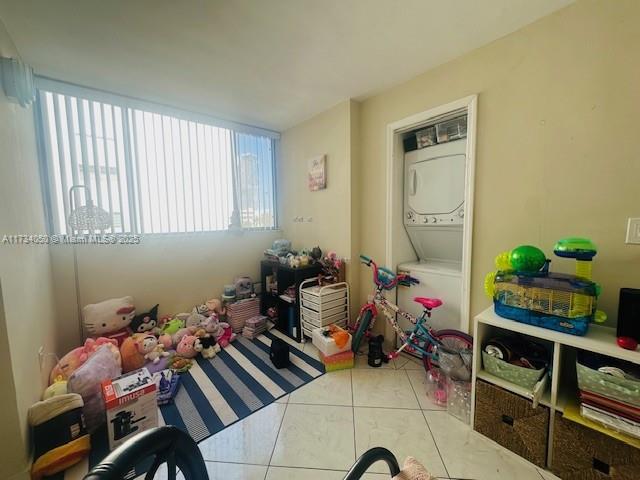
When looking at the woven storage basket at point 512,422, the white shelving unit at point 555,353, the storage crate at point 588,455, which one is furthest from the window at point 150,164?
the storage crate at point 588,455

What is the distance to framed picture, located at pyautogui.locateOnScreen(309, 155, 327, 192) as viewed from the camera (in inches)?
96.7

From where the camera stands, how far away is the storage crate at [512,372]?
3.95 feet

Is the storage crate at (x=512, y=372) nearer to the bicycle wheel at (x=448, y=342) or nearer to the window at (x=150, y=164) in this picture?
the bicycle wheel at (x=448, y=342)

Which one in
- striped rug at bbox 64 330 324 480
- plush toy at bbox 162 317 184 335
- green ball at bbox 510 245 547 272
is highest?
green ball at bbox 510 245 547 272

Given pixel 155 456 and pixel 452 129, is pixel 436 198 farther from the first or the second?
pixel 155 456

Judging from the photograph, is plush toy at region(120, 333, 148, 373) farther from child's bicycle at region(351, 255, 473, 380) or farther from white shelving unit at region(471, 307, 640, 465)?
white shelving unit at region(471, 307, 640, 465)

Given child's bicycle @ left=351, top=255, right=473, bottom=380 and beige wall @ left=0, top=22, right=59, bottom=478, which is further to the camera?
child's bicycle @ left=351, top=255, right=473, bottom=380

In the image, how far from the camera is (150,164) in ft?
7.48

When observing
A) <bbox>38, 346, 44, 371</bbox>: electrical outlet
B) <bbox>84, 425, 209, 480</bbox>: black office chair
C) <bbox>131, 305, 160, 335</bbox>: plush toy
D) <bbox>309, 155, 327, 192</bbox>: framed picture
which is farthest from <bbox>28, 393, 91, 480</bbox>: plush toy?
<bbox>309, 155, 327, 192</bbox>: framed picture

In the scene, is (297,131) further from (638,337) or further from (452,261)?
(638,337)

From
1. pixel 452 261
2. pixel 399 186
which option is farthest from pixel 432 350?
pixel 399 186

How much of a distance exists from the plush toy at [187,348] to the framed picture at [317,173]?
186 centimetres

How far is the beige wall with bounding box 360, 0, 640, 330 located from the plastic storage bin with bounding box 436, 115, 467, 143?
17 centimetres

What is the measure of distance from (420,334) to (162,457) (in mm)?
1753
